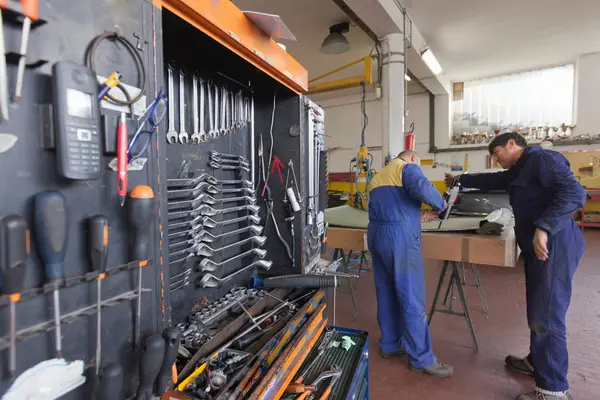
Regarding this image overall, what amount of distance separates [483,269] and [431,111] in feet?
14.9

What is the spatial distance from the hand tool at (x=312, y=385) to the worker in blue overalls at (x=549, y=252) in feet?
3.90

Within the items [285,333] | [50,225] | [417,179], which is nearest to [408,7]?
[417,179]

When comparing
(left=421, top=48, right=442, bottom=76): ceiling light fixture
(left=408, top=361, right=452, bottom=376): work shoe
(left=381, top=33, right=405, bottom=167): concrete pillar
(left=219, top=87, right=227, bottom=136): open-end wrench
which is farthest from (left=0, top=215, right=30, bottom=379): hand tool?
(left=421, top=48, right=442, bottom=76): ceiling light fixture

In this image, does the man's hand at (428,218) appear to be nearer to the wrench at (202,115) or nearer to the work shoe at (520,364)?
the work shoe at (520,364)

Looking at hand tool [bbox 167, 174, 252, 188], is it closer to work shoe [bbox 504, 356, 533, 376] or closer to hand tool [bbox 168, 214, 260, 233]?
hand tool [bbox 168, 214, 260, 233]

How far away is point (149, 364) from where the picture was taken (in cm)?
54

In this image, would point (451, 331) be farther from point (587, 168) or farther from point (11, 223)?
point (587, 168)

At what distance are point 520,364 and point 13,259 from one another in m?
2.42

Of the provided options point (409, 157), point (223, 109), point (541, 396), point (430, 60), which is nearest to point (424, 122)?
point (430, 60)

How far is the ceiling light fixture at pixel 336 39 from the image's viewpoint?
170 inches

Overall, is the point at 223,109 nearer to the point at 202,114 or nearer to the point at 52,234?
the point at 202,114

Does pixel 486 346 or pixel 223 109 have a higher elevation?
pixel 223 109

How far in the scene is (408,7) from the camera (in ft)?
13.3

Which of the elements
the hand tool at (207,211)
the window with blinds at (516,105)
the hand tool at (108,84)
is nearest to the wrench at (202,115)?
the hand tool at (207,211)
